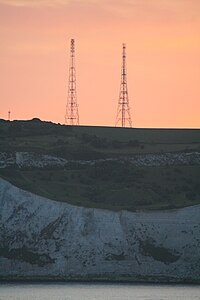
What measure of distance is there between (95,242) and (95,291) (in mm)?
11965

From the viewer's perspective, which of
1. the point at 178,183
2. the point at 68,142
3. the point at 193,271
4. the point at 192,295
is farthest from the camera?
the point at 68,142

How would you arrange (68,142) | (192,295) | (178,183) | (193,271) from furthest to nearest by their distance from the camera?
(68,142) → (178,183) → (193,271) → (192,295)

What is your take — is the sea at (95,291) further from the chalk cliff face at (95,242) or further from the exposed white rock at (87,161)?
the exposed white rock at (87,161)

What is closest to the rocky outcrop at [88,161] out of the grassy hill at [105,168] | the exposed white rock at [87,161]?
the exposed white rock at [87,161]

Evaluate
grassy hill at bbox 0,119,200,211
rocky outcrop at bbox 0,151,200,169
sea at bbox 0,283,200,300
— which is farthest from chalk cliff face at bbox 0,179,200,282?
rocky outcrop at bbox 0,151,200,169

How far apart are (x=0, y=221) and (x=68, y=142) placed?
96.9 feet

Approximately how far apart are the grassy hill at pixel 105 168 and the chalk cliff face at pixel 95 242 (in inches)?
109

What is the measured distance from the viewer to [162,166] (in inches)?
7008

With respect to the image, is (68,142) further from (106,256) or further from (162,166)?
(106,256)

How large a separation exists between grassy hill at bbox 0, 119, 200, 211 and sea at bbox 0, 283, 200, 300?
12.9 m

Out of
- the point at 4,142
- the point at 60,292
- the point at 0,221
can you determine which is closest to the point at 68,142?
the point at 4,142

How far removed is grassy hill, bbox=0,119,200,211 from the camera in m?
164

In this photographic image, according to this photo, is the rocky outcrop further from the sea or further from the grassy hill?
the sea

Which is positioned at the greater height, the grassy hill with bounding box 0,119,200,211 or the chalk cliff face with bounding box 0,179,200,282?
the grassy hill with bounding box 0,119,200,211
